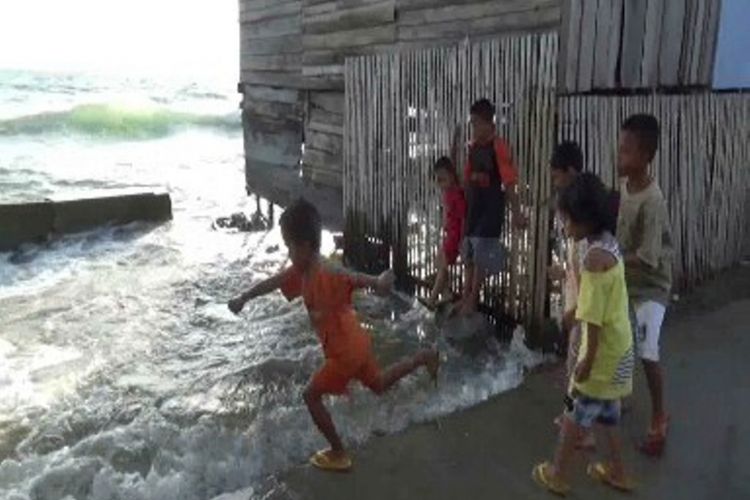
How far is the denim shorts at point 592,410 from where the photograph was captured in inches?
135

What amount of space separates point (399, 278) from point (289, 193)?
192 inches

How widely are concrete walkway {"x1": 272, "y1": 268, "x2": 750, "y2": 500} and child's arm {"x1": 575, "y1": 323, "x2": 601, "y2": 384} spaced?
2.34 ft

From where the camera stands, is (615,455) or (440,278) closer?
(615,455)

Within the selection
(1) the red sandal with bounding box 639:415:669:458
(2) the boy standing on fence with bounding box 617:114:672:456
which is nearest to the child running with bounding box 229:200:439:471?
(2) the boy standing on fence with bounding box 617:114:672:456

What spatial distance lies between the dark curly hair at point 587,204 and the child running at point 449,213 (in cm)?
282

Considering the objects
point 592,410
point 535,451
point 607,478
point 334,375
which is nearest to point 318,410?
point 334,375

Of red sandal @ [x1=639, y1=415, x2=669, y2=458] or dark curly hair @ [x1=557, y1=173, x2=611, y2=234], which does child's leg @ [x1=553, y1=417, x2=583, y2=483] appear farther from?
dark curly hair @ [x1=557, y1=173, x2=611, y2=234]

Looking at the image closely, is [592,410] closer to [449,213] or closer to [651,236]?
[651,236]

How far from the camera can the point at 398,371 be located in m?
4.24

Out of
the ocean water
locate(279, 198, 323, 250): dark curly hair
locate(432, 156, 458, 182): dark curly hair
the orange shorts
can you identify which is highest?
locate(432, 156, 458, 182): dark curly hair

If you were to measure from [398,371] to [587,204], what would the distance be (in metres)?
1.59

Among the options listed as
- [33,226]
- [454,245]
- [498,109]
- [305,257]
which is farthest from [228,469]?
[33,226]

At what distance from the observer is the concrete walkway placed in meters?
3.69

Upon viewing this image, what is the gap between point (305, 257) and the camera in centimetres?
379
